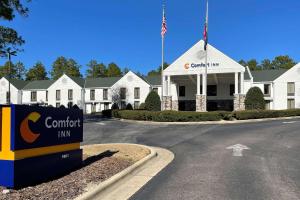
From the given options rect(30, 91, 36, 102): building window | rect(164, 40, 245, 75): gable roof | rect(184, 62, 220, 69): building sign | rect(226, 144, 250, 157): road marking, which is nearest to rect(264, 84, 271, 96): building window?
rect(164, 40, 245, 75): gable roof

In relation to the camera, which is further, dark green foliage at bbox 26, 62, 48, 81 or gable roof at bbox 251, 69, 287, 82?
dark green foliage at bbox 26, 62, 48, 81

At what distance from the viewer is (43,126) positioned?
8.16 m

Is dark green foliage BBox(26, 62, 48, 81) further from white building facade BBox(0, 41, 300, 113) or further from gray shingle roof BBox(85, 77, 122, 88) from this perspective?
gray shingle roof BBox(85, 77, 122, 88)

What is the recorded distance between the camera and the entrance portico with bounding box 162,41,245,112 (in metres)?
41.2

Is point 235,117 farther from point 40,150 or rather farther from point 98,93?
point 98,93

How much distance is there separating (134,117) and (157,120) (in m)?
4.16

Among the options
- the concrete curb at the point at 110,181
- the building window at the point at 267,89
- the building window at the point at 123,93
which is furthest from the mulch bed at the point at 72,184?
the building window at the point at 123,93

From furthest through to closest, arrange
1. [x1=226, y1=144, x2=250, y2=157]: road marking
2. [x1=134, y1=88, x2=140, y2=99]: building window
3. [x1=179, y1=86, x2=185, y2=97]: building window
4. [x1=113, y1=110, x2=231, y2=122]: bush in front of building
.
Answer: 1. [x1=134, y1=88, x2=140, y2=99]: building window
2. [x1=179, y1=86, x2=185, y2=97]: building window
3. [x1=113, y1=110, x2=231, y2=122]: bush in front of building
4. [x1=226, y1=144, x2=250, y2=157]: road marking

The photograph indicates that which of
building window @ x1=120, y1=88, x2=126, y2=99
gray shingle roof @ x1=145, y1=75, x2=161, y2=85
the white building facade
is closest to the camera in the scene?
the white building facade

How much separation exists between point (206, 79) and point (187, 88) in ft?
46.6

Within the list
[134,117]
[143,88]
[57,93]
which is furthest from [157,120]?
[57,93]

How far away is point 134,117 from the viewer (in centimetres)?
3659

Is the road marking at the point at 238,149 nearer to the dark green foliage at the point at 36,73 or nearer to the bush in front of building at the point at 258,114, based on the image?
the bush in front of building at the point at 258,114

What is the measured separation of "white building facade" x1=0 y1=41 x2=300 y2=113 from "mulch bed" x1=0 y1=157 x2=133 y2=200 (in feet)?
97.8
